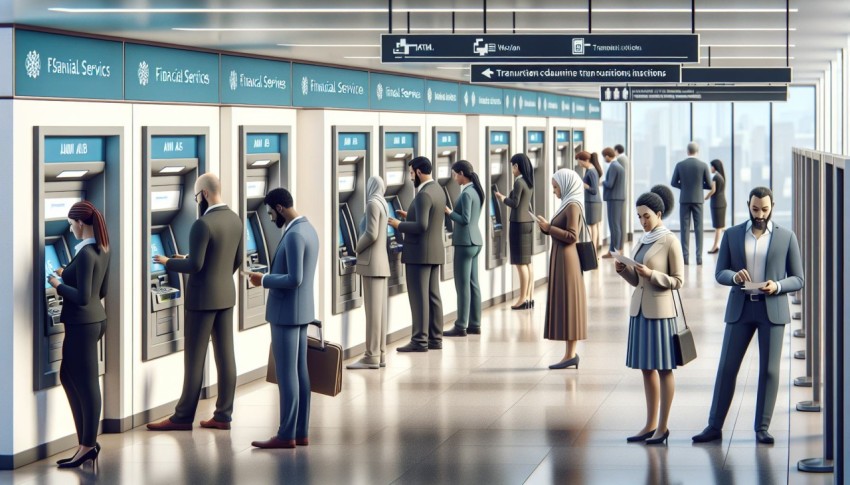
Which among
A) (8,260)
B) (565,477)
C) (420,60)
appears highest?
(420,60)

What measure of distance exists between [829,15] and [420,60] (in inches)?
108

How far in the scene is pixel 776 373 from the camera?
772 cm

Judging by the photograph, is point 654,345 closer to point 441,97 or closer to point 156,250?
point 156,250

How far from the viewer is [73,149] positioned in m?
7.91

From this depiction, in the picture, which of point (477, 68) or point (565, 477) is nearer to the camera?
point (565, 477)

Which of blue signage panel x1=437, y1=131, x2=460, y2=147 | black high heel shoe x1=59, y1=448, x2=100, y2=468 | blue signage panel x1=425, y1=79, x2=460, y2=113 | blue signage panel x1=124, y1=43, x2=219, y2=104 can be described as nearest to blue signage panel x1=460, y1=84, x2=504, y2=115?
blue signage panel x1=425, y1=79, x2=460, y2=113

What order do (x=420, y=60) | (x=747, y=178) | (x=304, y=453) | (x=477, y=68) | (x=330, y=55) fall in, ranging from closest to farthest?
1. (x=304, y=453)
2. (x=420, y=60)
3. (x=477, y=68)
4. (x=330, y=55)
5. (x=747, y=178)

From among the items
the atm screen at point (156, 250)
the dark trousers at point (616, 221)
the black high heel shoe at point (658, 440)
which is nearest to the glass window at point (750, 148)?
the dark trousers at point (616, 221)

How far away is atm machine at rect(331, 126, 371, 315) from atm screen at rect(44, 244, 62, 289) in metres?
3.67

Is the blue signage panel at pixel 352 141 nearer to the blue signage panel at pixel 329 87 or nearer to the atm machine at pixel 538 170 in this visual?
the blue signage panel at pixel 329 87

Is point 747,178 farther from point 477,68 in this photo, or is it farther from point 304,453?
point 304,453

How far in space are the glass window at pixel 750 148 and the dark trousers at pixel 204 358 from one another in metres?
20.3

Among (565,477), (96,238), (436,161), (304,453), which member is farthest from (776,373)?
(436,161)

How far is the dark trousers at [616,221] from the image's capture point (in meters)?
20.0
